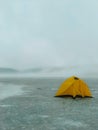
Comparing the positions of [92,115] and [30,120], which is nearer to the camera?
[30,120]

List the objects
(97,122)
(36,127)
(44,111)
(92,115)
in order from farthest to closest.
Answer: (44,111), (92,115), (97,122), (36,127)

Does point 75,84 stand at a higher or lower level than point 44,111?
higher

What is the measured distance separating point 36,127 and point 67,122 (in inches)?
114

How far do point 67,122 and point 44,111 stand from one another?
5913mm

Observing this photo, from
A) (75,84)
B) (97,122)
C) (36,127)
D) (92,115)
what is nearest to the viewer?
(36,127)

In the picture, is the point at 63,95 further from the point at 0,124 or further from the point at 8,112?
the point at 0,124

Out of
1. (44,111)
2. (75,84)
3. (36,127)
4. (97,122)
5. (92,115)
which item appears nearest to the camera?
(36,127)

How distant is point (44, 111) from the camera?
94.7ft

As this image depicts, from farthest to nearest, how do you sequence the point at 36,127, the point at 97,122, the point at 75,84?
1. the point at 75,84
2. the point at 97,122
3. the point at 36,127

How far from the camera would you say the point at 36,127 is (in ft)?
69.4

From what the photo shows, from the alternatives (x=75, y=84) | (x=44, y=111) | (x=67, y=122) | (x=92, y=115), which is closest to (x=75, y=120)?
(x=67, y=122)

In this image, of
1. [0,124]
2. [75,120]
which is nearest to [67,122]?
[75,120]

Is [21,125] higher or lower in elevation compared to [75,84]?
lower

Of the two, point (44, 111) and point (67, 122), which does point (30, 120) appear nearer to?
point (67, 122)
